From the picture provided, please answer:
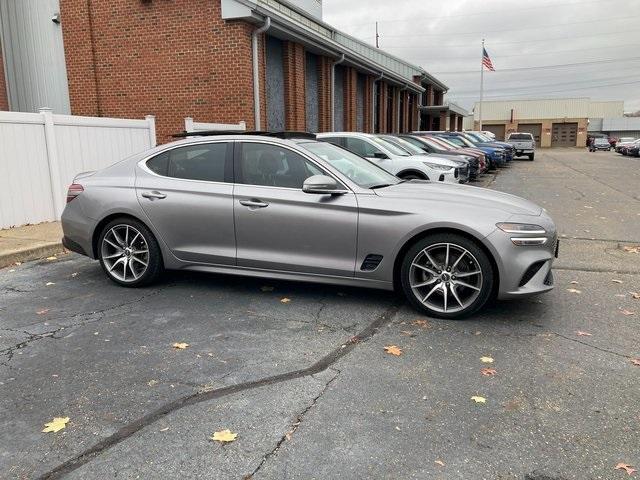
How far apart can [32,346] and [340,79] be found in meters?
18.5

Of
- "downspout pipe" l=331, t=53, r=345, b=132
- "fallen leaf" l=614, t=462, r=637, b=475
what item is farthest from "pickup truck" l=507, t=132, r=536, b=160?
"fallen leaf" l=614, t=462, r=637, b=475

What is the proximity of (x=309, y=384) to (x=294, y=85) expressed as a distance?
Answer: 535 inches

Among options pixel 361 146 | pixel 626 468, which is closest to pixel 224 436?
pixel 626 468

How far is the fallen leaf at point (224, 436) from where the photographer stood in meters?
2.92

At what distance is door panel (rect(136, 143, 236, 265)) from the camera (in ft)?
17.3

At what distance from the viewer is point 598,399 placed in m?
3.34

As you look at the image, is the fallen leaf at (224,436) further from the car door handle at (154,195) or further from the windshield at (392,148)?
the windshield at (392,148)

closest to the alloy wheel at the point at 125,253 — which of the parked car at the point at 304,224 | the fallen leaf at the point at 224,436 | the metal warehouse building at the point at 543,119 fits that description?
the parked car at the point at 304,224

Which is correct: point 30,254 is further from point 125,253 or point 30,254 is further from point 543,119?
point 543,119

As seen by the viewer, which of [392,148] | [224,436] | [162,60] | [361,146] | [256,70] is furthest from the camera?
[162,60]

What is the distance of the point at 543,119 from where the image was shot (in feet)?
255

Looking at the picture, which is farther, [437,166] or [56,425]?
[437,166]

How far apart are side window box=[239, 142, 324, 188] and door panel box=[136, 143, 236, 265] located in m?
0.19

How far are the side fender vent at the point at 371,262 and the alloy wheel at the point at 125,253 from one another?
2.29 metres
